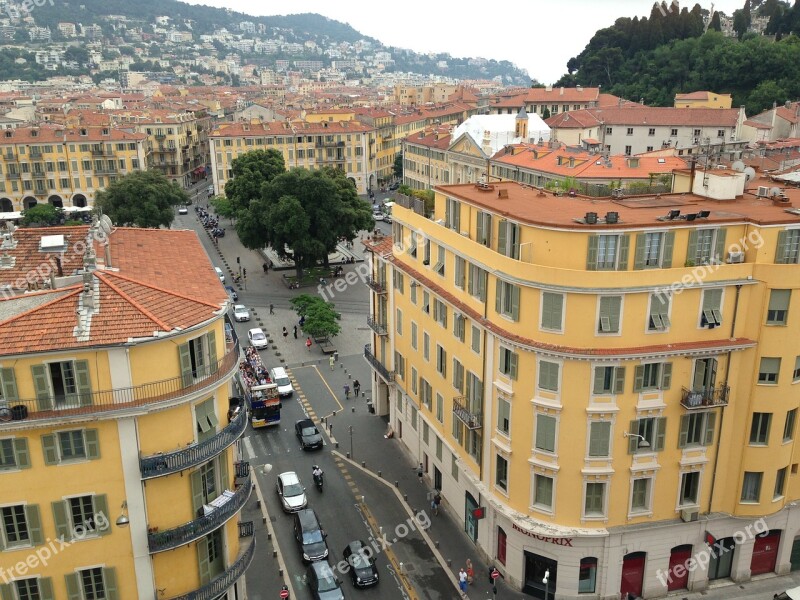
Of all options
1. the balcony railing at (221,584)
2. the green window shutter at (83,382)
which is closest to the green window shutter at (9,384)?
the green window shutter at (83,382)

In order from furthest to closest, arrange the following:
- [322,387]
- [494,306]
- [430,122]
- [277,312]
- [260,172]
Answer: [430,122] < [260,172] < [277,312] < [322,387] < [494,306]

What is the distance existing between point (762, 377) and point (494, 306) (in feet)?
42.4

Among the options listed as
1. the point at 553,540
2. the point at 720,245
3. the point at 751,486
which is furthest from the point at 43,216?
the point at 751,486

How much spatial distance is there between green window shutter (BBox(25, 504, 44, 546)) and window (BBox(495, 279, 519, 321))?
21.0 metres

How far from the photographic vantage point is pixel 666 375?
107 ft

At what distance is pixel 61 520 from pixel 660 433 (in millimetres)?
25658

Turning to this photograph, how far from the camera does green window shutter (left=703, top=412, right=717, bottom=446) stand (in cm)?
3381

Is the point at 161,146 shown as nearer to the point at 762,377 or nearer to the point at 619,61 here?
the point at 619,61

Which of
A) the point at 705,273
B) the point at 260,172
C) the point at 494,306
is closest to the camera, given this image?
the point at 705,273

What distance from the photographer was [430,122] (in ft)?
616

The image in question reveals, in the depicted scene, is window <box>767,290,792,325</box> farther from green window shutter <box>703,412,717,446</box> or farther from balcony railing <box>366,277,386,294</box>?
balcony railing <box>366,277,386,294</box>

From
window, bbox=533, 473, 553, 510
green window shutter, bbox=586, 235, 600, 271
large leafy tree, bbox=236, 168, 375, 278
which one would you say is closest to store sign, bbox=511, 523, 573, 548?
window, bbox=533, 473, 553, 510

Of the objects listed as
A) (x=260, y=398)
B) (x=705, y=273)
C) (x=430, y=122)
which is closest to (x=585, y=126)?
(x=430, y=122)

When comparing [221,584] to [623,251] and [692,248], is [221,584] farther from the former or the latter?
[692,248]
